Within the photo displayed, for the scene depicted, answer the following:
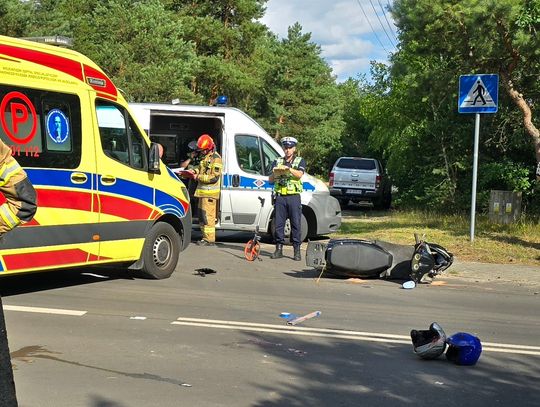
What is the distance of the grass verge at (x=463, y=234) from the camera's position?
11897 millimetres

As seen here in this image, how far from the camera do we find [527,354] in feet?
20.2

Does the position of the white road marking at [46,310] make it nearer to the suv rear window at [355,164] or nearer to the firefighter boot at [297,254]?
the firefighter boot at [297,254]

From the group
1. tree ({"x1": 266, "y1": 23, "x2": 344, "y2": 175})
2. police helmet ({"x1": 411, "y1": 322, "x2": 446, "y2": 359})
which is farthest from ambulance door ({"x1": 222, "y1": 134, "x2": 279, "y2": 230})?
tree ({"x1": 266, "y1": 23, "x2": 344, "y2": 175})

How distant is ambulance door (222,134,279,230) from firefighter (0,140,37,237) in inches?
355

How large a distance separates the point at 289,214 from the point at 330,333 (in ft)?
16.0

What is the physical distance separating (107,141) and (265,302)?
263 centimetres

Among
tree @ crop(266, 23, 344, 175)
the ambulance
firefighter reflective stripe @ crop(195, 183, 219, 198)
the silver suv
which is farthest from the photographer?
tree @ crop(266, 23, 344, 175)

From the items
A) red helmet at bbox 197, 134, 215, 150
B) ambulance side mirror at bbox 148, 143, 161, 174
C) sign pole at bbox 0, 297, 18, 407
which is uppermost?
red helmet at bbox 197, 134, 215, 150

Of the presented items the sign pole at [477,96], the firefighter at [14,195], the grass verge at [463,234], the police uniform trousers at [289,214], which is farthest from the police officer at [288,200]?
the firefighter at [14,195]

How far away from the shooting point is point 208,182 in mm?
12406

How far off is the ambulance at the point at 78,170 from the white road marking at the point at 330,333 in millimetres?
1716

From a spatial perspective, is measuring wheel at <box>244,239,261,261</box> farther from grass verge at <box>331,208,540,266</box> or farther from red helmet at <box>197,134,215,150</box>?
grass verge at <box>331,208,540,266</box>

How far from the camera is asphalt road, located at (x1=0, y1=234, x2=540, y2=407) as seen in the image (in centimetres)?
494

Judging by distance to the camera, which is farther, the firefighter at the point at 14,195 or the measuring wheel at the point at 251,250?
the measuring wheel at the point at 251,250
